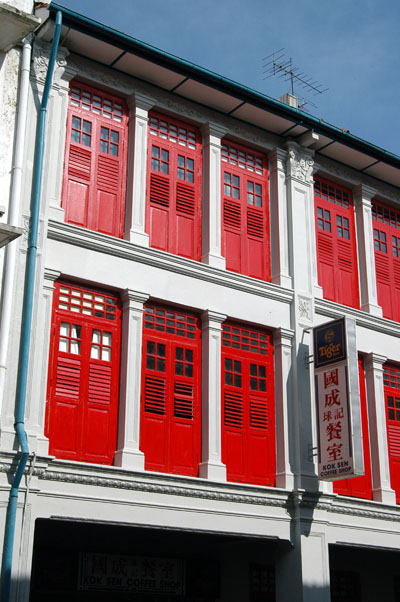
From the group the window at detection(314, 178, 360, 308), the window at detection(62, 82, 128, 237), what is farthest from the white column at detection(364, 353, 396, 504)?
the window at detection(62, 82, 128, 237)

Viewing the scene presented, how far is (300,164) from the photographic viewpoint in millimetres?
18578

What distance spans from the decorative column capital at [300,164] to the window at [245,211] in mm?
552

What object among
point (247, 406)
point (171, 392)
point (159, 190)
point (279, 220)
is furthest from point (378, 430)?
point (159, 190)

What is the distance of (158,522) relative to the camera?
46.5ft

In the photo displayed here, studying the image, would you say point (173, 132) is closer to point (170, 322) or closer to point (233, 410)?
point (170, 322)

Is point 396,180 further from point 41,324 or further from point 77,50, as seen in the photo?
point 41,324

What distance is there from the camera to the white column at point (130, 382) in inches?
Answer: 564

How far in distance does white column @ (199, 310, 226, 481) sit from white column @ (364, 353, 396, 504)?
4.02 m

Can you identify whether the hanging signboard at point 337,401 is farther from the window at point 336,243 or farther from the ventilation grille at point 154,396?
the ventilation grille at point 154,396

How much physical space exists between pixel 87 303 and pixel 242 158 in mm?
5203

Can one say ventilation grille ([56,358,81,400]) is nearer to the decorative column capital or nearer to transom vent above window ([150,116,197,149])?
transom vent above window ([150,116,197,149])

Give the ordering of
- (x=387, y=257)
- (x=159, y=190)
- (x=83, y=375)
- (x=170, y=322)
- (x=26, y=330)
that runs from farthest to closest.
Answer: (x=387, y=257)
(x=159, y=190)
(x=170, y=322)
(x=83, y=375)
(x=26, y=330)

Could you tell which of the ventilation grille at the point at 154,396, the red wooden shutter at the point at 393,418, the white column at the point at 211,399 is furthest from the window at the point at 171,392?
the red wooden shutter at the point at 393,418

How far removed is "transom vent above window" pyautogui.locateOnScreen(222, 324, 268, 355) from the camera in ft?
54.0
